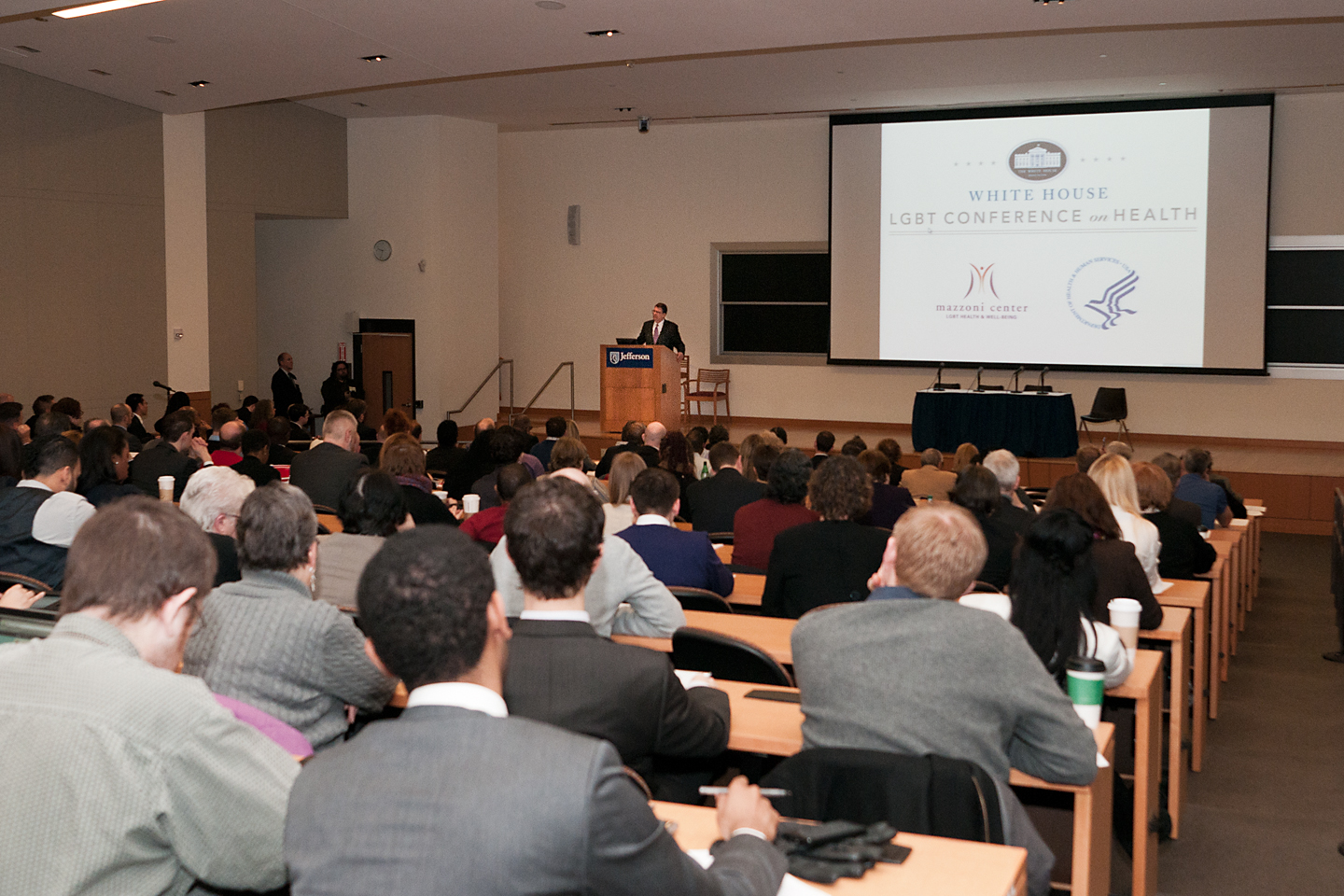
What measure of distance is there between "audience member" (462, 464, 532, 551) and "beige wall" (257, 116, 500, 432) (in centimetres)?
945

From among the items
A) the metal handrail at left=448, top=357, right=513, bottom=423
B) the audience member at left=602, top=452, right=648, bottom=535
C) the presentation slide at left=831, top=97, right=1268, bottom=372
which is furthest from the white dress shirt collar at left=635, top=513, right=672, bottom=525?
the metal handrail at left=448, top=357, right=513, bottom=423

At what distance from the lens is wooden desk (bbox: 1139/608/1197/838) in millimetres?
3996

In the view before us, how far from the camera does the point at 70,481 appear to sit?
4.78m

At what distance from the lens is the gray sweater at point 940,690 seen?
229cm

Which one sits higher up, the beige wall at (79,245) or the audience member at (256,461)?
the beige wall at (79,245)

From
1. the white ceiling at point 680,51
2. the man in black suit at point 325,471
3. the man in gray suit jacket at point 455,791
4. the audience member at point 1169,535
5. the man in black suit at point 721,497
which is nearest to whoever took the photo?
the man in gray suit jacket at point 455,791

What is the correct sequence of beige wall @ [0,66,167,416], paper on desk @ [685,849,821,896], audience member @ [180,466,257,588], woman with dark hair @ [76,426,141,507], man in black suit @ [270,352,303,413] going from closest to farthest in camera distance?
paper on desk @ [685,849,821,896] → audience member @ [180,466,257,588] → woman with dark hair @ [76,426,141,507] → beige wall @ [0,66,167,416] → man in black suit @ [270,352,303,413]

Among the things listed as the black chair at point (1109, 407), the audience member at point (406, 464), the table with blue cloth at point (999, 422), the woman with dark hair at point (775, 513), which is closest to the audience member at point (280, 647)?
the woman with dark hair at point (775, 513)

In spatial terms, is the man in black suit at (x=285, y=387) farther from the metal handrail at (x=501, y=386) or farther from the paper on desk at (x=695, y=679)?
the paper on desk at (x=695, y=679)

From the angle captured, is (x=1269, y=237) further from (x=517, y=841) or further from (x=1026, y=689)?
(x=517, y=841)

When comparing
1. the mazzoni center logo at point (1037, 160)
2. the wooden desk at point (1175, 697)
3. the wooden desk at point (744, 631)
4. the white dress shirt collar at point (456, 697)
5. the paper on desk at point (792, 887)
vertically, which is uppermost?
the mazzoni center logo at point (1037, 160)

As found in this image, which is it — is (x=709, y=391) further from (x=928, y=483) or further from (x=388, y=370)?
(x=928, y=483)

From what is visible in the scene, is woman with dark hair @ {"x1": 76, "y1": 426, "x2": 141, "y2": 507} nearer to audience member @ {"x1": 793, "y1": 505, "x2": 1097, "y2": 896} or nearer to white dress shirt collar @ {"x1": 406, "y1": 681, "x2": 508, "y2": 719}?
audience member @ {"x1": 793, "y1": 505, "x2": 1097, "y2": 896}

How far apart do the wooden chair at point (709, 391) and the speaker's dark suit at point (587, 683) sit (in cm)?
1214
